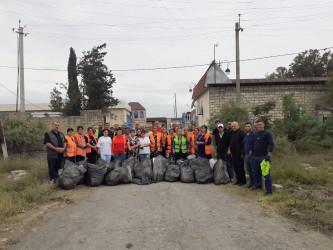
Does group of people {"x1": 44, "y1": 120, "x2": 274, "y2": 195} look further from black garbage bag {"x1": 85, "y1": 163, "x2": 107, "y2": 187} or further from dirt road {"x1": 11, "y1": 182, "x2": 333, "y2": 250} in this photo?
dirt road {"x1": 11, "y1": 182, "x2": 333, "y2": 250}

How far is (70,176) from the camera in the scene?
6.61 m

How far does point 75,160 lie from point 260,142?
4948 mm

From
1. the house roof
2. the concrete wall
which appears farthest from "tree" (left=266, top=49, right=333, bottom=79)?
the house roof

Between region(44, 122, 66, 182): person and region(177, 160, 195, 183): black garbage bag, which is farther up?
region(44, 122, 66, 182): person

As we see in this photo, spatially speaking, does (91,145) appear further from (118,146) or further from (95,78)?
(95,78)

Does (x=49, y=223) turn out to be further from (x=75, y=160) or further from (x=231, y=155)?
→ (x=231, y=155)

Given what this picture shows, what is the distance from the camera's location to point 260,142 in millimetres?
5910

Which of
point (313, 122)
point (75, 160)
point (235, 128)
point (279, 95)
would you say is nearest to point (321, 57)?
point (279, 95)

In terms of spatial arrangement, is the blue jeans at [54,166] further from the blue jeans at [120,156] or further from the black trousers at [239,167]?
the black trousers at [239,167]

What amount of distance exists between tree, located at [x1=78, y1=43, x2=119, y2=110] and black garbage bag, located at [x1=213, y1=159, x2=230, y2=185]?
717 inches

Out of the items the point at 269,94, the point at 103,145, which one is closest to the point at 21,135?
the point at 103,145

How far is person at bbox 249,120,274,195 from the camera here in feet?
18.9

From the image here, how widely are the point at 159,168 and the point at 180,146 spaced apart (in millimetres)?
1152

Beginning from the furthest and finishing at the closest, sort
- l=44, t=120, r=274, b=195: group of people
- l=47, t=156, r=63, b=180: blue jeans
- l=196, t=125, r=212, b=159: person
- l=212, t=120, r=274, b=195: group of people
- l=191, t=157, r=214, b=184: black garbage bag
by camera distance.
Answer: l=196, t=125, r=212, b=159: person < l=191, t=157, r=214, b=184: black garbage bag < l=47, t=156, r=63, b=180: blue jeans < l=44, t=120, r=274, b=195: group of people < l=212, t=120, r=274, b=195: group of people
